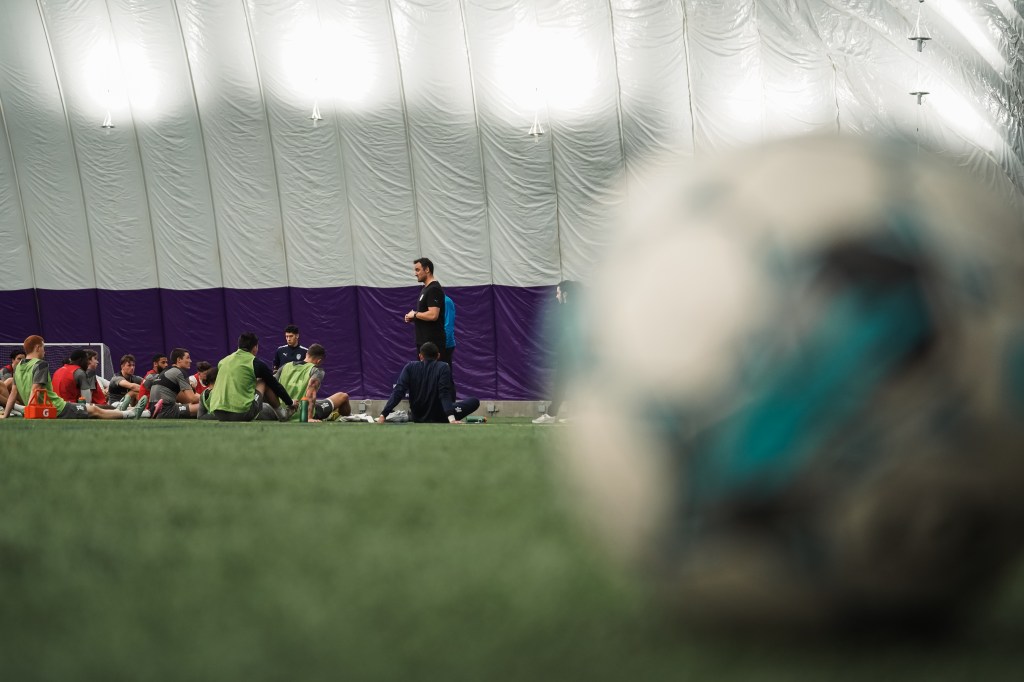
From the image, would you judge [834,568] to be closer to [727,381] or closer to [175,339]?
[727,381]

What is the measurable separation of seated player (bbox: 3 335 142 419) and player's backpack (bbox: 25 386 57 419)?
5 cm

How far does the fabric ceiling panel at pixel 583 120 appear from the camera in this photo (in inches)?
899

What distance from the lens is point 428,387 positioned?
15.9 metres

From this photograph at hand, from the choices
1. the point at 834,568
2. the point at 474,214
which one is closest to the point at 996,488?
the point at 834,568

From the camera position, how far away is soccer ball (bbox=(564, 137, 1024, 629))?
2518 mm

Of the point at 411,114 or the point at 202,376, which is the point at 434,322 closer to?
the point at 202,376

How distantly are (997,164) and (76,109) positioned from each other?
1792 centimetres

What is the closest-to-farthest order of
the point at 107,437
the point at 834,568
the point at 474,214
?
the point at 834,568 < the point at 107,437 < the point at 474,214

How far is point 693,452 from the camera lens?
102 inches

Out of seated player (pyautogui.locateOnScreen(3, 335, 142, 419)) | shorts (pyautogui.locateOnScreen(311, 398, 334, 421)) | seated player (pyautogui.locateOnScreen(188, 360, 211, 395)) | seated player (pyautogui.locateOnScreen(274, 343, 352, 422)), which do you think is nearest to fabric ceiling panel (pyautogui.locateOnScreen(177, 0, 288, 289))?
seated player (pyautogui.locateOnScreen(188, 360, 211, 395))

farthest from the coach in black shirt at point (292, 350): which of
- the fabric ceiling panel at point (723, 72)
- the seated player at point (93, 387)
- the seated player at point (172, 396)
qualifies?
the fabric ceiling panel at point (723, 72)

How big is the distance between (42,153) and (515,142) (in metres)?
10.4

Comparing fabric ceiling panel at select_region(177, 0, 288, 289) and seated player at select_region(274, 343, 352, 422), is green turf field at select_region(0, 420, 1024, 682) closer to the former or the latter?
seated player at select_region(274, 343, 352, 422)

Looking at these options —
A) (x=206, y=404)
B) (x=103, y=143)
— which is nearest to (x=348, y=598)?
(x=206, y=404)
